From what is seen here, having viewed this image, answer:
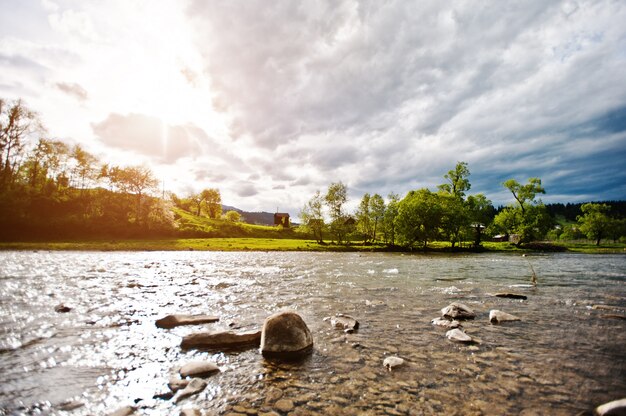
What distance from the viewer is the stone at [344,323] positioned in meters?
8.15

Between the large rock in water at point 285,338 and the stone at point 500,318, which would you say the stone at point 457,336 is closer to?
the stone at point 500,318

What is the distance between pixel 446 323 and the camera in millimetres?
8523

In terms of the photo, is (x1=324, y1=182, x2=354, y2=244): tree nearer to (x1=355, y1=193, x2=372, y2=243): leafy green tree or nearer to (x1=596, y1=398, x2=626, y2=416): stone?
(x1=355, y1=193, x2=372, y2=243): leafy green tree

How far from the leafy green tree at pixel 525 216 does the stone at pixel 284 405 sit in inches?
4042

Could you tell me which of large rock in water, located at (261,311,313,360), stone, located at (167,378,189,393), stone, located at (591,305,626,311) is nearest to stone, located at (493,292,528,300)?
stone, located at (591,305,626,311)

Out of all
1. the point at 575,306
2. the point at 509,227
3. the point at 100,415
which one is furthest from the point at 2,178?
the point at 509,227

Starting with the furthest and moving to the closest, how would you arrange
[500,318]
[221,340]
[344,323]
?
[500,318]
[344,323]
[221,340]

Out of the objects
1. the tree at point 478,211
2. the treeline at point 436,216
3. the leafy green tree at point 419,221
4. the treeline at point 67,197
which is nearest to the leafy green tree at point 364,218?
the treeline at point 436,216

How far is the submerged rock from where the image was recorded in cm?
816

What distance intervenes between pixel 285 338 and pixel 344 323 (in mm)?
2450

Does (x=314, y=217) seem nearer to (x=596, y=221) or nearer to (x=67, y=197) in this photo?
(x=67, y=197)

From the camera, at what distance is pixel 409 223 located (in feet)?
243

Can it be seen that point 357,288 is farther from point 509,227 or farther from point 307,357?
point 509,227

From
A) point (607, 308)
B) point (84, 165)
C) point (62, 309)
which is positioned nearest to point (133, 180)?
point (84, 165)
